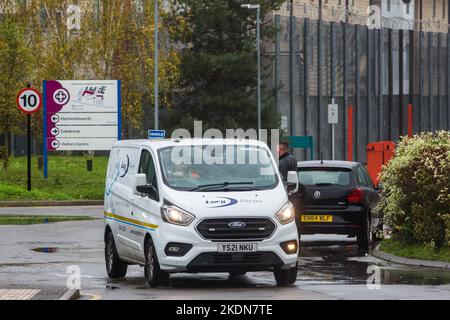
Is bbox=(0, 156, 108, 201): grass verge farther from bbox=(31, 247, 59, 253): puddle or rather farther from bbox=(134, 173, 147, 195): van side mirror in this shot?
bbox=(134, 173, 147, 195): van side mirror

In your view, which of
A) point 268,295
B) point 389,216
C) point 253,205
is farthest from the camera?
point 389,216

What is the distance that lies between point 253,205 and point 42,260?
5739 millimetres

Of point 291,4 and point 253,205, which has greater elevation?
point 291,4

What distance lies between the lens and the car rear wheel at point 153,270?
17.0 metres

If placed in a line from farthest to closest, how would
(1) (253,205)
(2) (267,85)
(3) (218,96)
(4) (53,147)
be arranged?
(2) (267,85), (3) (218,96), (4) (53,147), (1) (253,205)

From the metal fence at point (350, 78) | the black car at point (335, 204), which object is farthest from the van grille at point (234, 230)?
the metal fence at point (350, 78)

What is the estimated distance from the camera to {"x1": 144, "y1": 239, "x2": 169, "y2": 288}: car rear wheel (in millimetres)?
17031

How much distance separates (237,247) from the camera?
661 inches

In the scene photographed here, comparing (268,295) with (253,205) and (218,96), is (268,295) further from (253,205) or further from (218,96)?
(218,96)

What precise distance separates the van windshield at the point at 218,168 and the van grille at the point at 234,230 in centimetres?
62

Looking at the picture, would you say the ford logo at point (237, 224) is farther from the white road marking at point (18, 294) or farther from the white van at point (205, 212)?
the white road marking at point (18, 294)
